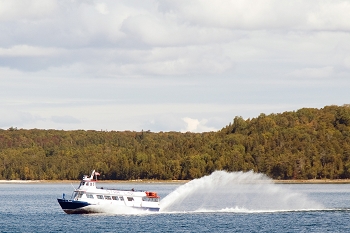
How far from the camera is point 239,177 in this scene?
443ft

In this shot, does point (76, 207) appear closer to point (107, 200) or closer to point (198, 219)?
point (107, 200)

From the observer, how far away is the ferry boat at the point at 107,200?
437 ft

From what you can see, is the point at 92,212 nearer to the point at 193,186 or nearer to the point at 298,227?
the point at 193,186

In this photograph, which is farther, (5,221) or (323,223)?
(5,221)

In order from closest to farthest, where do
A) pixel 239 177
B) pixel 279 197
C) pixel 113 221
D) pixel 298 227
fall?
pixel 298 227, pixel 113 221, pixel 239 177, pixel 279 197

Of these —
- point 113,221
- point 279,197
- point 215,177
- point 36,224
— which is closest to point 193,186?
point 215,177

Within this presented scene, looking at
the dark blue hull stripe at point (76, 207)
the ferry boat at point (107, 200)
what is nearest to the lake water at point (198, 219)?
the dark blue hull stripe at point (76, 207)

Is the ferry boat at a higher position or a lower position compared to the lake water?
higher

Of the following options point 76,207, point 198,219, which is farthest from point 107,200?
point 198,219

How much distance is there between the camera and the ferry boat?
133125 millimetres

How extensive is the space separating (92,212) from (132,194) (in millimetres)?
7048

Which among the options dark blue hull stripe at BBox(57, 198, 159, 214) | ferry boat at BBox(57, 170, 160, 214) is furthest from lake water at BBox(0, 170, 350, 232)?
ferry boat at BBox(57, 170, 160, 214)

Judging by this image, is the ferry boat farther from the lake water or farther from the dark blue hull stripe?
the lake water

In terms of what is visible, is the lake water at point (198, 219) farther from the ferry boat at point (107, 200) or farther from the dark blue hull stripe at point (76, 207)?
the ferry boat at point (107, 200)
